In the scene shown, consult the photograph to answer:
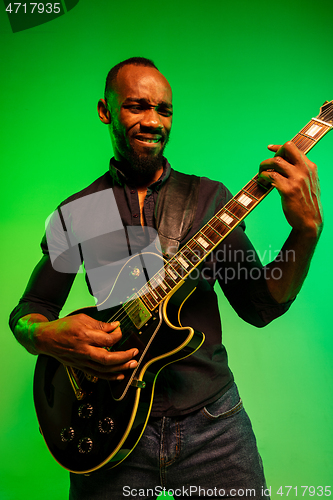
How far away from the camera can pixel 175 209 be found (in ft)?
3.85

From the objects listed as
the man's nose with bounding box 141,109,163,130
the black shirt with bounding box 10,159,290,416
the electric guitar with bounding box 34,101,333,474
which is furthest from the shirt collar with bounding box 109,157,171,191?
the electric guitar with bounding box 34,101,333,474

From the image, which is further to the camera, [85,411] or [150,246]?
[150,246]

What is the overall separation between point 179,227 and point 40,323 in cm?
55

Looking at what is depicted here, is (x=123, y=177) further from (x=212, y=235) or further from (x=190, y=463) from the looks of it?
(x=190, y=463)

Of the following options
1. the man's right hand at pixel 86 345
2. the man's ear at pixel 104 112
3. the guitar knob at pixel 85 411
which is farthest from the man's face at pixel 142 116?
the guitar knob at pixel 85 411

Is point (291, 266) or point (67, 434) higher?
point (291, 266)

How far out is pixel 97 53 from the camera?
2.23 m

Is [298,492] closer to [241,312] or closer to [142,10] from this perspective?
[241,312]

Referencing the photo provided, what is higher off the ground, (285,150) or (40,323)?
(285,150)

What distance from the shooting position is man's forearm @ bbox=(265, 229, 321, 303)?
917 millimetres

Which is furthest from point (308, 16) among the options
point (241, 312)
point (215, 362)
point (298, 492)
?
point (298, 492)

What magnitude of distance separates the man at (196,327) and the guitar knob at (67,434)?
4.9 inches

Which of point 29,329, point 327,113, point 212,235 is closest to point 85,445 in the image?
point 29,329

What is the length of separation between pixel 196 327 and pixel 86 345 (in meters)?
0.35
